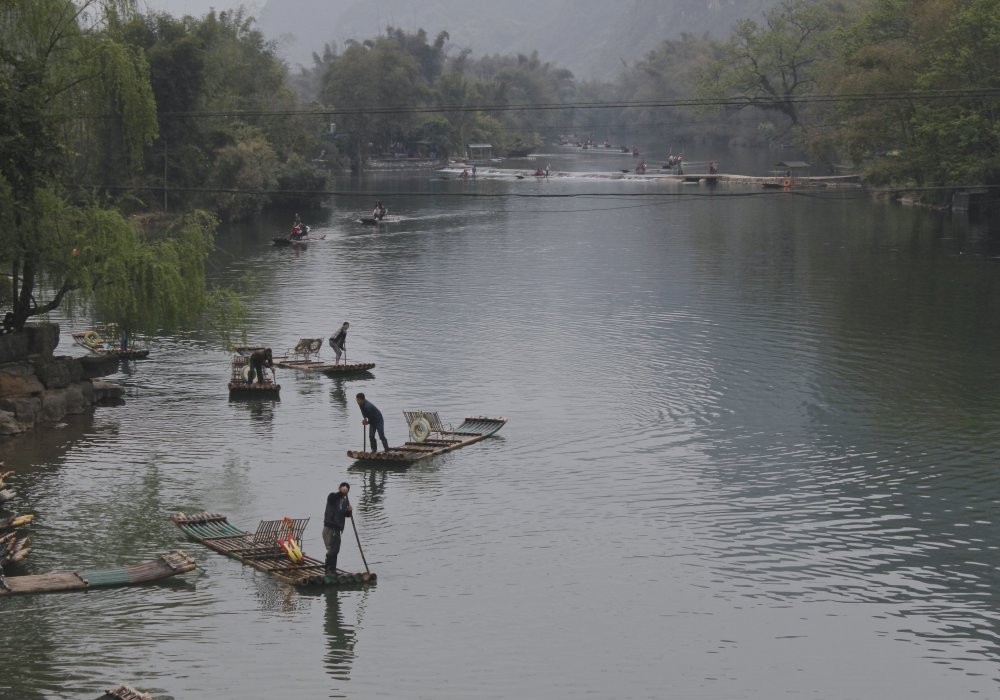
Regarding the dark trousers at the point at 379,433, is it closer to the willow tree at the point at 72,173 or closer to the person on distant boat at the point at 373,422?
the person on distant boat at the point at 373,422

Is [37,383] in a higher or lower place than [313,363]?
higher

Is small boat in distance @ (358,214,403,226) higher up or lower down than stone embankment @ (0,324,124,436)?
higher up

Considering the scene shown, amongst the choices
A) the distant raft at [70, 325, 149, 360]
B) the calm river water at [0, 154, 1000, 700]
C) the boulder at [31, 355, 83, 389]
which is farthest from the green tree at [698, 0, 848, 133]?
the boulder at [31, 355, 83, 389]

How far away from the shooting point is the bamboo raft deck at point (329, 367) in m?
42.8

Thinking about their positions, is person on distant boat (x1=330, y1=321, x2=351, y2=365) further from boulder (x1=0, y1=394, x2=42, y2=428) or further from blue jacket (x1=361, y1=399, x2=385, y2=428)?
blue jacket (x1=361, y1=399, x2=385, y2=428)

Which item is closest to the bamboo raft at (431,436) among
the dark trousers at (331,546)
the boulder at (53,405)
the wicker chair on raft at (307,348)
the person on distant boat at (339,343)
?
the dark trousers at (331,546)

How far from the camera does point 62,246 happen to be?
3553 cm

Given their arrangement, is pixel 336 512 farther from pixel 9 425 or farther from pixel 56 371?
pixel 56 371

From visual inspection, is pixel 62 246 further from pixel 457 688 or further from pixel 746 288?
pixel 746 288

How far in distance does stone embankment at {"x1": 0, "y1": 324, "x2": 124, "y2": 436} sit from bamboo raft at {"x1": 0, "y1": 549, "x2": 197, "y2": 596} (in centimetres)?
1172

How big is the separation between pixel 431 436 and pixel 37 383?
1148 cm

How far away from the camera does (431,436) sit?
33875 mm

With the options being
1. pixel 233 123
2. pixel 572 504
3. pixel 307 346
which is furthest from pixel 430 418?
pixel 233 123

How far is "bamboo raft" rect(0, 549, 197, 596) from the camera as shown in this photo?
73.7ft
